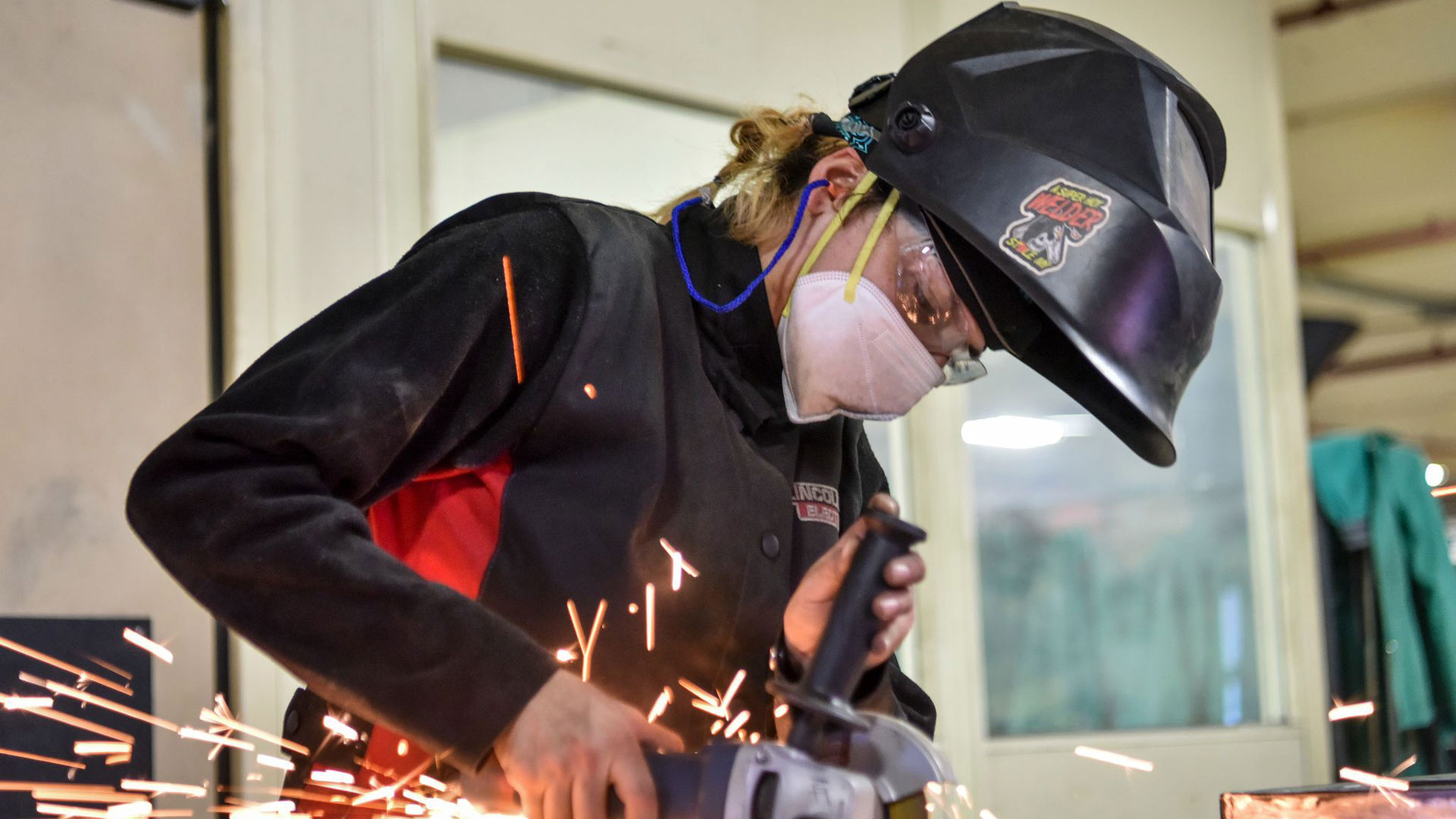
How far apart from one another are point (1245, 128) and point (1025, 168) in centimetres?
300

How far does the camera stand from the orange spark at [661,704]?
1472 mm

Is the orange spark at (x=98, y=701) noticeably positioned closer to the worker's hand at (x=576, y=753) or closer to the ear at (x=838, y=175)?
the worker's hand at (x=576, y=753)

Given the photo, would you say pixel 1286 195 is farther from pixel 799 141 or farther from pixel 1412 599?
pixel 799 141

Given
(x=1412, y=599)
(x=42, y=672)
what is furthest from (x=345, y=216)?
(x=1412, y=599)

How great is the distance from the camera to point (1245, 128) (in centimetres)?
409

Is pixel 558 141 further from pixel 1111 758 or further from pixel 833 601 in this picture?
pixel 1111 758

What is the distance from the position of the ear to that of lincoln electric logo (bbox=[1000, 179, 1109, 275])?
29 centimetres

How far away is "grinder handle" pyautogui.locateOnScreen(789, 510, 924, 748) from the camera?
1.20 metres

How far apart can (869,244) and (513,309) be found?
17.5 inches

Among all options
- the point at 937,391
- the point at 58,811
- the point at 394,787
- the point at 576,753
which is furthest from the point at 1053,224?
the point at 937,391

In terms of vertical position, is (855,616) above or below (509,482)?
below

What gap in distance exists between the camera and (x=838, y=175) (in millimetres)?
1640

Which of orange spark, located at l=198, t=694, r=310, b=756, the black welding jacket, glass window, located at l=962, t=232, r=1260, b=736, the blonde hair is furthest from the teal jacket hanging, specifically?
orange spark, located at l=198, t=694, r=310, b=756

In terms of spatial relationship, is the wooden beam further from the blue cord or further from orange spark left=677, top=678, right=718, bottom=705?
orange spark left=677, top=678, right=718, bottom=705
